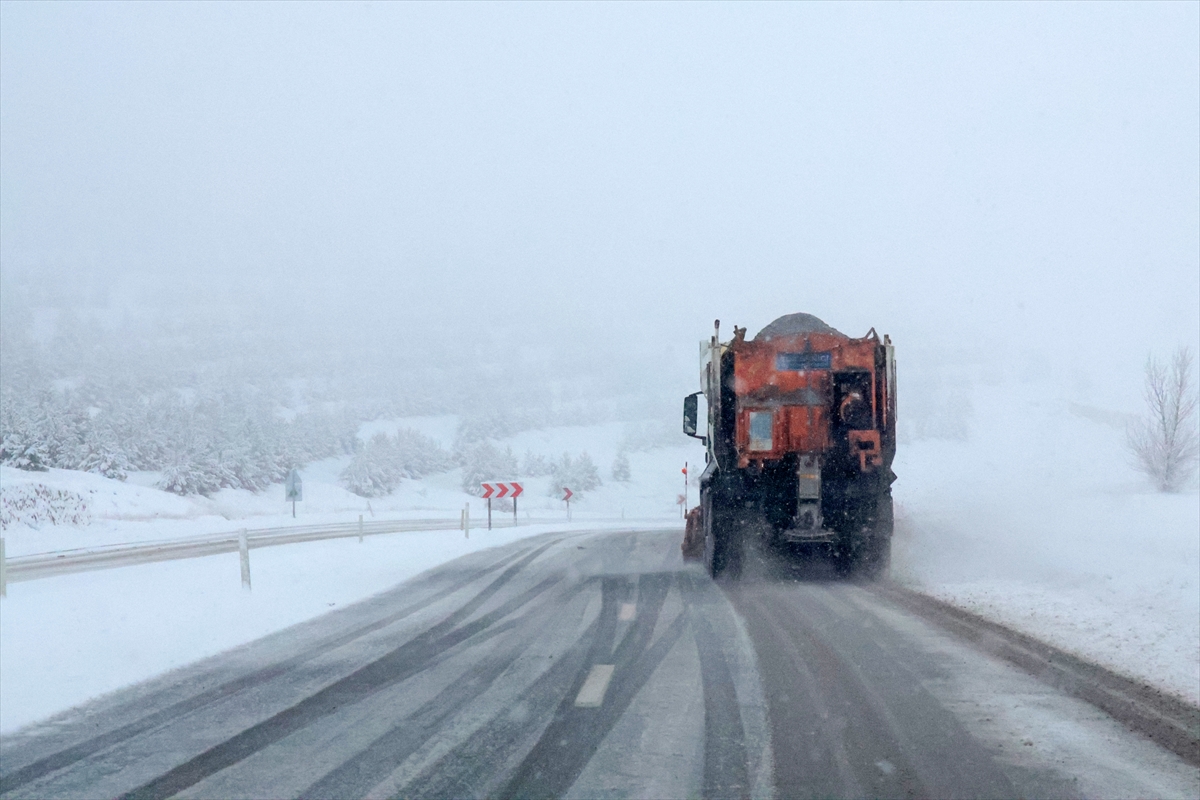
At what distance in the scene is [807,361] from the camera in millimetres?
12883

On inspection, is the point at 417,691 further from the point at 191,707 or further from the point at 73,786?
the point at 73,786

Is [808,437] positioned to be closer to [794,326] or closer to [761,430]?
[761,430]

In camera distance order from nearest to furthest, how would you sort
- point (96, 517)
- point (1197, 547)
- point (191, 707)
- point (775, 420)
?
point (191, 707) → point (775, 420) → point (1197, 547) → point (96, 517)

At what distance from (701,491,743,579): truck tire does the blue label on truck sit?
7.11ft

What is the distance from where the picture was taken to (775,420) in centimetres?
1288

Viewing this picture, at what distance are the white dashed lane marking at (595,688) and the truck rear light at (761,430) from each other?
5.96m

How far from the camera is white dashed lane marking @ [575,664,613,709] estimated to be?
624 centimetres

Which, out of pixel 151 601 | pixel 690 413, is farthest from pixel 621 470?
pixel 151 601

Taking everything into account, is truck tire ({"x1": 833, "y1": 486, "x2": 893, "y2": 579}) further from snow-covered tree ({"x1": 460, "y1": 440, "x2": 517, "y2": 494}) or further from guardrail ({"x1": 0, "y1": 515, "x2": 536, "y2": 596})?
snow-covered tree ({"x1": 460, "y1": 440, "x2": 517, "y2": 494})

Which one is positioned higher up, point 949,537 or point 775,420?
point 775,420

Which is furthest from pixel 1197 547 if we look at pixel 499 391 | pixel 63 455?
pixel 499 391

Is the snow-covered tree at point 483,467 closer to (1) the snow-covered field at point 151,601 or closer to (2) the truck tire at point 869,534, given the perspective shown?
(1) the snow-covered field at point 151,601

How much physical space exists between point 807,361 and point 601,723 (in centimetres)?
816

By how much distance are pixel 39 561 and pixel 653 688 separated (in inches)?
791
